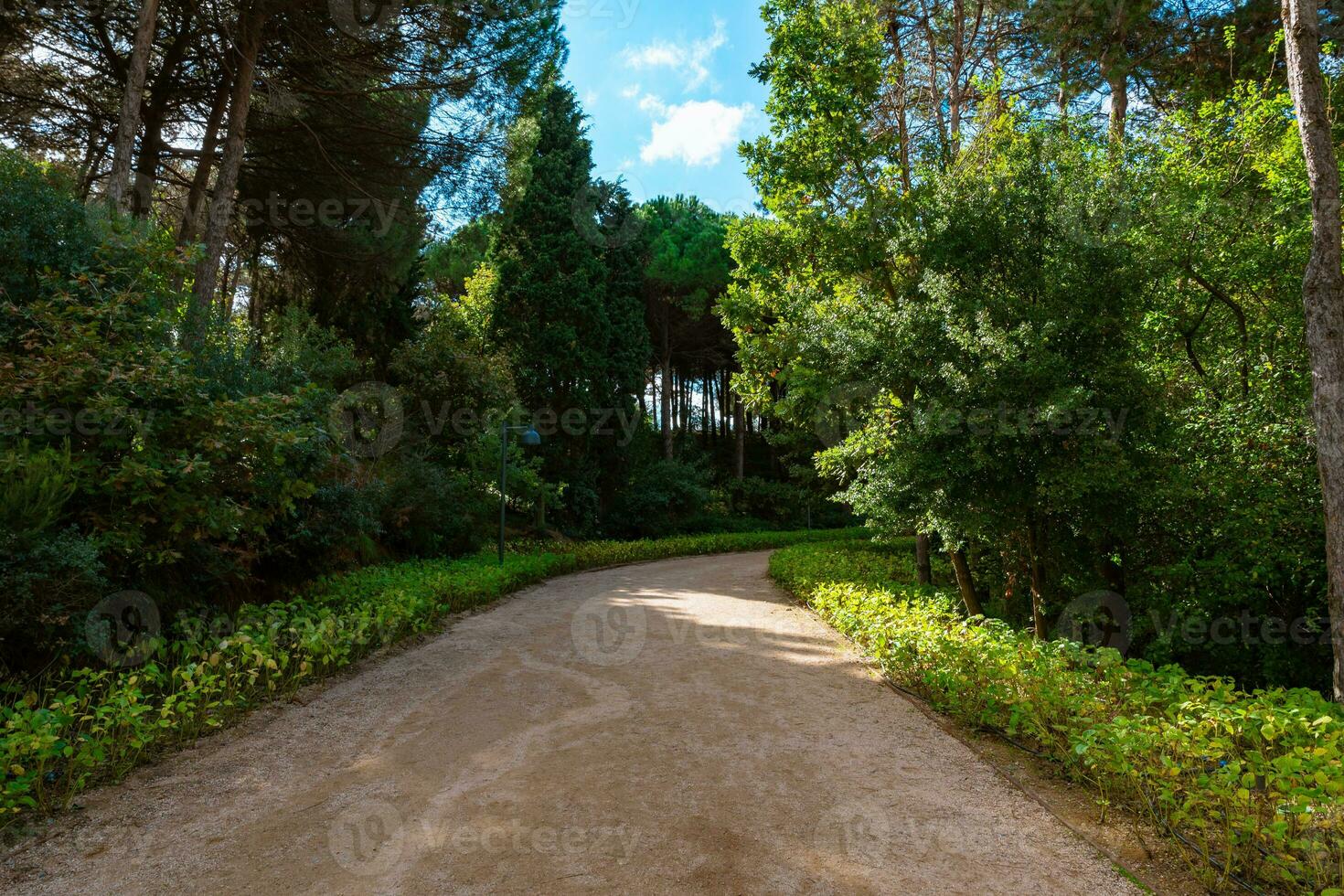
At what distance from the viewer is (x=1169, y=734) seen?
340cm

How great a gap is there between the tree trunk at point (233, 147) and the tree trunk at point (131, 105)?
1.42 m

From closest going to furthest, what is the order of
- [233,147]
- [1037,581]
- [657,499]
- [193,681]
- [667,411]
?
[193,681] < [1037,581] < [233,147] < [657,499] < [667,411]

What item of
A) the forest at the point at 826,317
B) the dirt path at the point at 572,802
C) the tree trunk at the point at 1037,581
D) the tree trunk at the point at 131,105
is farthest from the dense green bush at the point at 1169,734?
the tree trunk at the point at 131,105

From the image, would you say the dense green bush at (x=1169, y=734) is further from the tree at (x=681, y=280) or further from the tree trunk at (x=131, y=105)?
the tree at (x=681, y=280)

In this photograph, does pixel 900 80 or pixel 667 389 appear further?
pixel 667 389

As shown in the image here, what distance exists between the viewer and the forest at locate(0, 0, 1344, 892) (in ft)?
17.1

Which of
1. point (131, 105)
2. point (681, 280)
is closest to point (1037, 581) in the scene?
point (131, 105)

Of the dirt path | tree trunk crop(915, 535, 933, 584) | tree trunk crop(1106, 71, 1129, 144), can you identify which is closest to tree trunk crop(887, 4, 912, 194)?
tree trunk crop(1106, 71, 1129, 144)

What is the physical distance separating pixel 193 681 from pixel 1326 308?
870 centimetres

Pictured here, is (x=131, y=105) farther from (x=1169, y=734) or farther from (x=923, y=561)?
(x=923, y=561)

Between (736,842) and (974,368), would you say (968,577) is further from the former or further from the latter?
(736,842)

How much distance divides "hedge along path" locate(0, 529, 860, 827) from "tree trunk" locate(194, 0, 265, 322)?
491 cm

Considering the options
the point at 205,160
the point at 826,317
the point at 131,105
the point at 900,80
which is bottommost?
the point at 826,317

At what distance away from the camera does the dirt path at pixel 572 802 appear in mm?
2900
